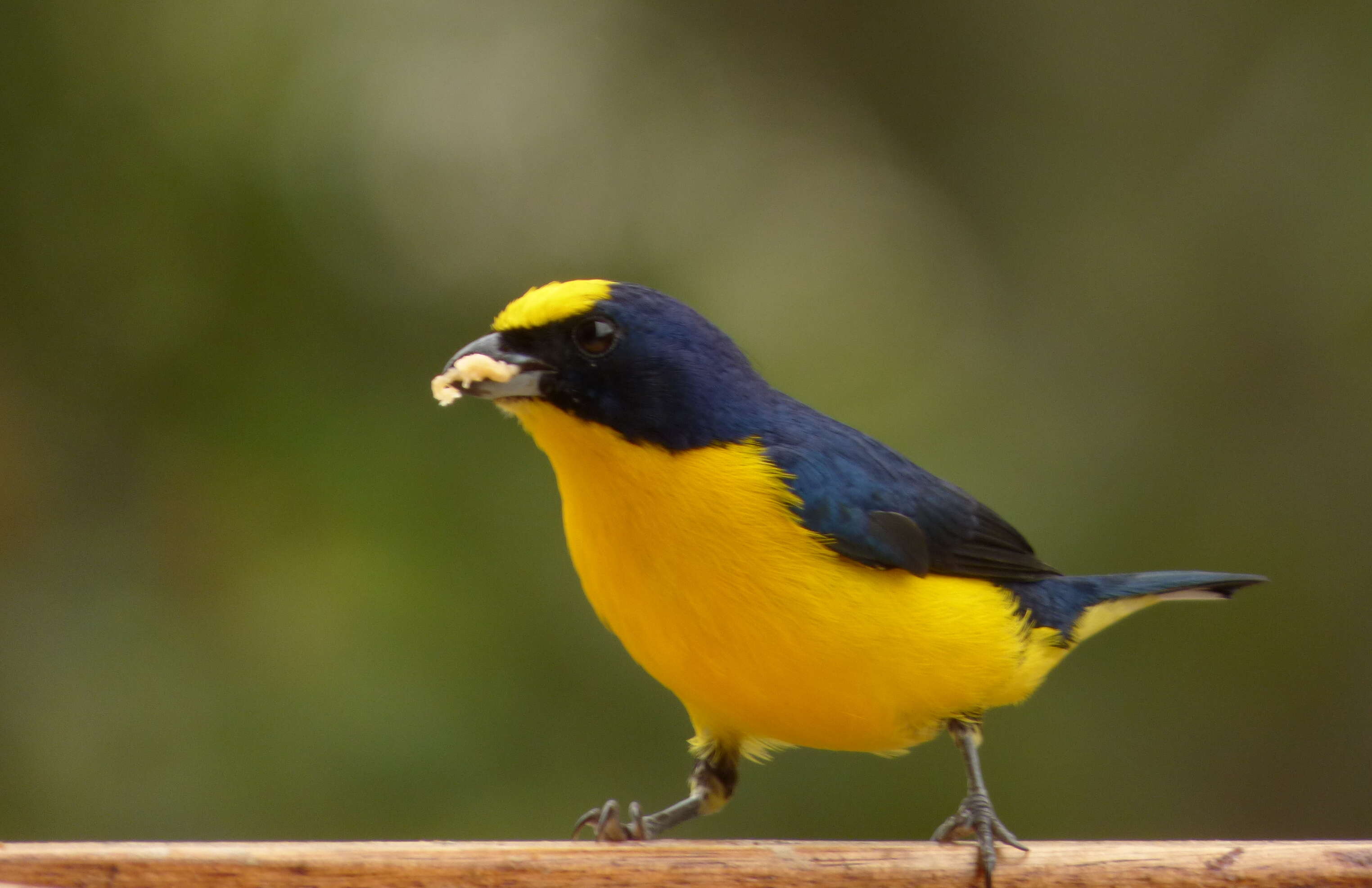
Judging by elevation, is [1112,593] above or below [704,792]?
above

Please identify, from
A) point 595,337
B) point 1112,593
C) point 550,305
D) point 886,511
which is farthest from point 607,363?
point 1112,593

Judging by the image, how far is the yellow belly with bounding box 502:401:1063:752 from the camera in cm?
307

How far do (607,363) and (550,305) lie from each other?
17cm

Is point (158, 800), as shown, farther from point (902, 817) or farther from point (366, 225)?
point (902, 817)

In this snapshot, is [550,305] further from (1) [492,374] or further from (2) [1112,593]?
(2) [1112,593]

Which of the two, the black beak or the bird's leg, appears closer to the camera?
the black beak

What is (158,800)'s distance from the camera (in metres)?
4.53

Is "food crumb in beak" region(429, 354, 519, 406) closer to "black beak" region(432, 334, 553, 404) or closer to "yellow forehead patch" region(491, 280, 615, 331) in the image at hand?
"black beak" region(432, 334, 553, 404)

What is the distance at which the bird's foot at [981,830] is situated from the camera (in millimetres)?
3025

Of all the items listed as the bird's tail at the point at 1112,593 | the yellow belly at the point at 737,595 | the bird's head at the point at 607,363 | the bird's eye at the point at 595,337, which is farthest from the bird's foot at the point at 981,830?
the bird's eye at the point at 595,337

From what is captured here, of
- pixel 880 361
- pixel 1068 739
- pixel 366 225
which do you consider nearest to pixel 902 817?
pixel 1068 739

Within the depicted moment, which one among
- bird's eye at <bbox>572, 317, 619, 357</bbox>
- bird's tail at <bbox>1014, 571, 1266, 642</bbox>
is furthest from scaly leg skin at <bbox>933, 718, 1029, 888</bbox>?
bird's eye at <bbox>572, 317, 619, 357</bbox>

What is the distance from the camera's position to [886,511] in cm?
338

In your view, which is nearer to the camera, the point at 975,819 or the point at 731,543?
the point at 731,543
